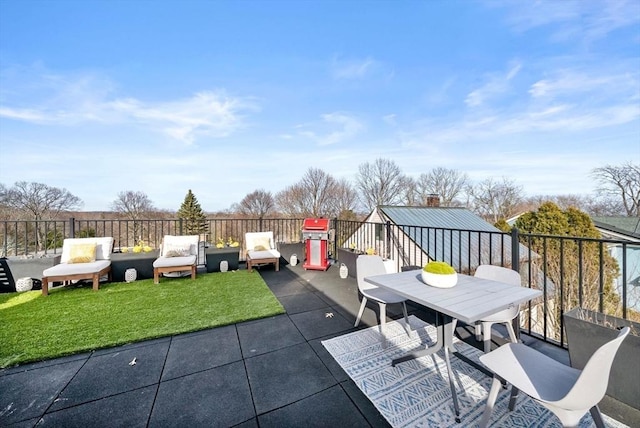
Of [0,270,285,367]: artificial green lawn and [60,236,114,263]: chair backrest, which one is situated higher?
[60,236,114,263]: chair backrest

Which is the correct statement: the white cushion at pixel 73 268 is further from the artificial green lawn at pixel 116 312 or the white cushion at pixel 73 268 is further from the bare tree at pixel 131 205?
the bare tree at pixel 131 205

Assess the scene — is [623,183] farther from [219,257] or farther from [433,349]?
[219,257]

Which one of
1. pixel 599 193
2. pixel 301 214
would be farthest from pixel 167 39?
pixel 599 193

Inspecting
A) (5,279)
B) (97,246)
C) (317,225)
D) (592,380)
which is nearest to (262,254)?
(317,225)

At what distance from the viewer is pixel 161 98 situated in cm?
675

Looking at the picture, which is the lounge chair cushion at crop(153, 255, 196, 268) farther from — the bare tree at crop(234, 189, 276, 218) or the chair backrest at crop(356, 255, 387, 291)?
the bare tree at crop(234, 189, 276, 218)

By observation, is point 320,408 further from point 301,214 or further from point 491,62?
point 301,214

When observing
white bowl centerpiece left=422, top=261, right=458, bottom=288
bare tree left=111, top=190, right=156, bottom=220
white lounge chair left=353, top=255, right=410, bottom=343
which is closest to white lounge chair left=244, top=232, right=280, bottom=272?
white lounge chair left=353, top=255, right=410, bottom=343

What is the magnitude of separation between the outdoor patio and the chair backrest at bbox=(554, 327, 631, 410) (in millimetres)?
931

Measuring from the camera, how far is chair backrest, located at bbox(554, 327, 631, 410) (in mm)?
1019

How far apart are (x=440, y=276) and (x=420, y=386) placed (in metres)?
0.87

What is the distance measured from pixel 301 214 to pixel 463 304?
19250 mm

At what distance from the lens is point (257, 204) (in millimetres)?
23297

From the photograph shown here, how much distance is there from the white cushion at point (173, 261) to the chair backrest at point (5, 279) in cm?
219
